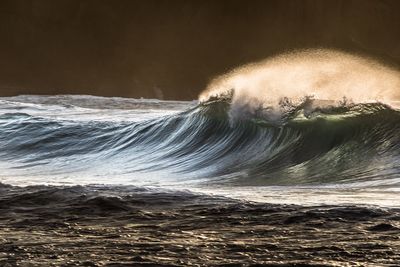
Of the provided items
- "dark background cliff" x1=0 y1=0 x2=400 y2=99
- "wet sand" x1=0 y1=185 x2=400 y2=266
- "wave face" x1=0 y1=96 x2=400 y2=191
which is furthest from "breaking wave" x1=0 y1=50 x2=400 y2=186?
"dark background cliff" x1=0 y1=0 x2=400 y2=99

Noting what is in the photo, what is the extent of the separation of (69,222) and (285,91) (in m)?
8.40

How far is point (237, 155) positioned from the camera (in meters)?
13.3

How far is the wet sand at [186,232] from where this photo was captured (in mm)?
6000

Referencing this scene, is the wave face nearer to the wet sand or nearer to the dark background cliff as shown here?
the wet sand

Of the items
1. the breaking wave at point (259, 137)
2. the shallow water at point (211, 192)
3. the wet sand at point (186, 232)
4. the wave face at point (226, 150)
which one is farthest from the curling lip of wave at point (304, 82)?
the wet sand at point (186, 232)

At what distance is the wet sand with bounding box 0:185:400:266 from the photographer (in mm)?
6000

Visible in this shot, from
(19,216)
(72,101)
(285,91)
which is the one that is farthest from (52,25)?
(19,216)

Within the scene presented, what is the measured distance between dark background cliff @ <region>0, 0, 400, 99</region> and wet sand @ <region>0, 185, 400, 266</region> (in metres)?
71.4

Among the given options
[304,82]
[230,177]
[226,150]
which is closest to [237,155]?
[226,150]

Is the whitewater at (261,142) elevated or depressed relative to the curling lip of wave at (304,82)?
depressed

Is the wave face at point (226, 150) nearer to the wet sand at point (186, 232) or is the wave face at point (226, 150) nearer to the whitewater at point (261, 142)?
the whitewater at point (261, 142)

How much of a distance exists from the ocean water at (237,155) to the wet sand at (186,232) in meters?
0.77

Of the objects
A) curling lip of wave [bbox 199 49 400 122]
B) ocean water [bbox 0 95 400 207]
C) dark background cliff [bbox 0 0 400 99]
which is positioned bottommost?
ocean water [bbox 0 95 400 207]

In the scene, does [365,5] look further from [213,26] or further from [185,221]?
[185,221]
